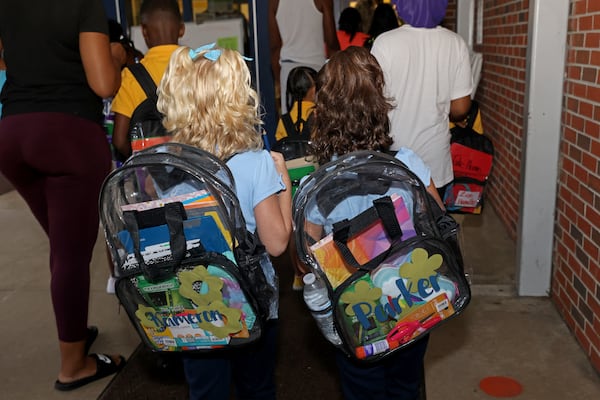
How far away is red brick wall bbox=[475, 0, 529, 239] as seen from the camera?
4.67m

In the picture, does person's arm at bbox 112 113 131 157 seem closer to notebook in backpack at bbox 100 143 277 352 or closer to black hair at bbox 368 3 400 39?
notebook in backpack at bbox 100 143 277 352

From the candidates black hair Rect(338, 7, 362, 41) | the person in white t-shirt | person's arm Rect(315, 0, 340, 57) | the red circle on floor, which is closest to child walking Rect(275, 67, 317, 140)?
the person in white t-shirt

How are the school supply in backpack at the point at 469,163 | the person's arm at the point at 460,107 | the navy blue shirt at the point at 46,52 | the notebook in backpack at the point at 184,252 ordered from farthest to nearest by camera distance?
the school supply in backpack at the point at 469,163 < the person's arm at the point at 460,107 < the navy blue shirt at the point at 46,52 < the notebook in backpack at the point at 184,252

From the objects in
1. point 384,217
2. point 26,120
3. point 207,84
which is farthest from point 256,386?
point 26,120

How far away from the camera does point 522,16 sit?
4.57m

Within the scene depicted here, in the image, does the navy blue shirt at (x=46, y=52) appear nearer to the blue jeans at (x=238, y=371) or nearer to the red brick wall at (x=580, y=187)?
the blue jeans at (x=238, y=371)

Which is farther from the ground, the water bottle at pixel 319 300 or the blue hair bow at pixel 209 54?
the blue hair bow at pixel 209 54

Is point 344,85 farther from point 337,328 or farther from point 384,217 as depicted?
point 337,328

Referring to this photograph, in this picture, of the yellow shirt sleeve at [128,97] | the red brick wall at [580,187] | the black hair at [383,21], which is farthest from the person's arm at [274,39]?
the yellow shirt sleeve at [128,97]

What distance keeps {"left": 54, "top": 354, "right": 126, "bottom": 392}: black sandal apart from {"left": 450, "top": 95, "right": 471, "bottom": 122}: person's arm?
2.16 m

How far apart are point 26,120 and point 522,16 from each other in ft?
11.1

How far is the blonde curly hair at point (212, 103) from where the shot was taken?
2072mm

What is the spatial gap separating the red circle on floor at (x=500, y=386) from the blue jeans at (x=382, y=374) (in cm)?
71

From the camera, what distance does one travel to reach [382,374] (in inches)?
88.7
